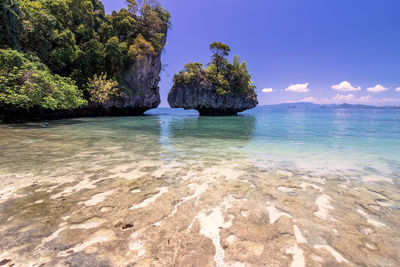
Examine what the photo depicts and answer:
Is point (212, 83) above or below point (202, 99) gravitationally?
above

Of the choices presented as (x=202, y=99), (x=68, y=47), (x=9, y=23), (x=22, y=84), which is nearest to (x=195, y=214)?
(x=22, y=84)

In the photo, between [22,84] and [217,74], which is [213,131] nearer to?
[22,84]

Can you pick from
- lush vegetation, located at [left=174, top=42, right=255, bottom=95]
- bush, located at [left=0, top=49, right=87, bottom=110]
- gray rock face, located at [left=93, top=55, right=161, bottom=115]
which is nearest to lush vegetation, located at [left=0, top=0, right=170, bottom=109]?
bush, located at [left=0, top=49, right=87, bottom=110]

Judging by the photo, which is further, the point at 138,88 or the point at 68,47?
the point at 138,88

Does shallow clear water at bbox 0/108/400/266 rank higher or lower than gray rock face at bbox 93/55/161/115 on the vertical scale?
lower

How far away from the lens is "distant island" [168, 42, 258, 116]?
120 feet

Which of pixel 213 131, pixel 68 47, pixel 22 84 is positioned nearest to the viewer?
pixel 22 84

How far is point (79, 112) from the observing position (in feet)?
86.3

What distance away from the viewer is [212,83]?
37.2 metres

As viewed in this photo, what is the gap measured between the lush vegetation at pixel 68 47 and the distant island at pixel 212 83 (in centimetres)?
858

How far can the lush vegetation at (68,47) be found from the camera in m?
13.2

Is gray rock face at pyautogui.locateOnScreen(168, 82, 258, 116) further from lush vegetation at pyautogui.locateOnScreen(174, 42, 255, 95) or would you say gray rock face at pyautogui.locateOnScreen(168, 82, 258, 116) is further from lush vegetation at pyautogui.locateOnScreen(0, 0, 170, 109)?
lush vegetation at pyautogui.locateOnScreen(0, 0, 170, 109)

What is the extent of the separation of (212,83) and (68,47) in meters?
24.6

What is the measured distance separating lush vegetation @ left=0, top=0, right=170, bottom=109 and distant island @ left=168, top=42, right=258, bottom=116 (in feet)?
28.2
